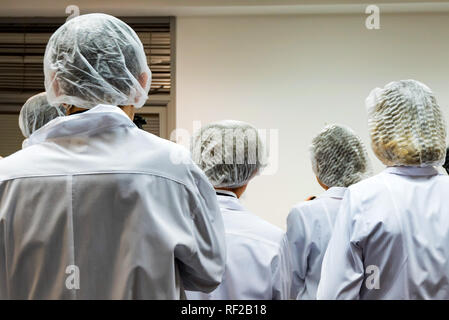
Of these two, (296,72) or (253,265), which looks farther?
(296,72)

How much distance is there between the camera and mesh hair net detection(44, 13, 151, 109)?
4.01 ft

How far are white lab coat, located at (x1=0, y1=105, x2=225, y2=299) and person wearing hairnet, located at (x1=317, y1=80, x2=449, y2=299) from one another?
631mm

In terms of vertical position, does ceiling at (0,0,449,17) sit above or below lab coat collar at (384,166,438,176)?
above

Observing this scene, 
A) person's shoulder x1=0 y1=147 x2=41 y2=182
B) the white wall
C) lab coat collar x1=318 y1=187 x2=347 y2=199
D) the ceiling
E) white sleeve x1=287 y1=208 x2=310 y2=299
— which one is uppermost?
the ceiling

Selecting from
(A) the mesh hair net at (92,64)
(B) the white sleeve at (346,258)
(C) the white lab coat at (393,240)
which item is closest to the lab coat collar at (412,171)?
(C) the white lab coat at (393,240)

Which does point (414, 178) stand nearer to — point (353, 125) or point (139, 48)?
point (139, 48)

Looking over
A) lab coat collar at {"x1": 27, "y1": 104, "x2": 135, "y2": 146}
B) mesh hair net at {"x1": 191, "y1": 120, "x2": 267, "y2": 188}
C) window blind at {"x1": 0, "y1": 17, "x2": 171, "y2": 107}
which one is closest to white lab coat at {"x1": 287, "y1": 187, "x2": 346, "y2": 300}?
mesh hair net at {"x1": 191, "y1": 120, "x2": 267, "y2": 188}

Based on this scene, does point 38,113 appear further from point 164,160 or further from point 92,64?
point 164,160

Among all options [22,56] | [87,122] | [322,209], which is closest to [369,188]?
[322,209]

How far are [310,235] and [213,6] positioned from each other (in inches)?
88.9

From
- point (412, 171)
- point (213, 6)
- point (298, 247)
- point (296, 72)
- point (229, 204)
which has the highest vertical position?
point (213, 6)

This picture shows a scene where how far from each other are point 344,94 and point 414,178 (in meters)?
2.47

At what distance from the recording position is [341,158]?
2.37 meters

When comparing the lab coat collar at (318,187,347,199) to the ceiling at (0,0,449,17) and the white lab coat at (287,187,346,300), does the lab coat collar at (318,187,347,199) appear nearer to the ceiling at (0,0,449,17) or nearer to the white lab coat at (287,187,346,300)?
the white lab coat at (287,187,346,300)
